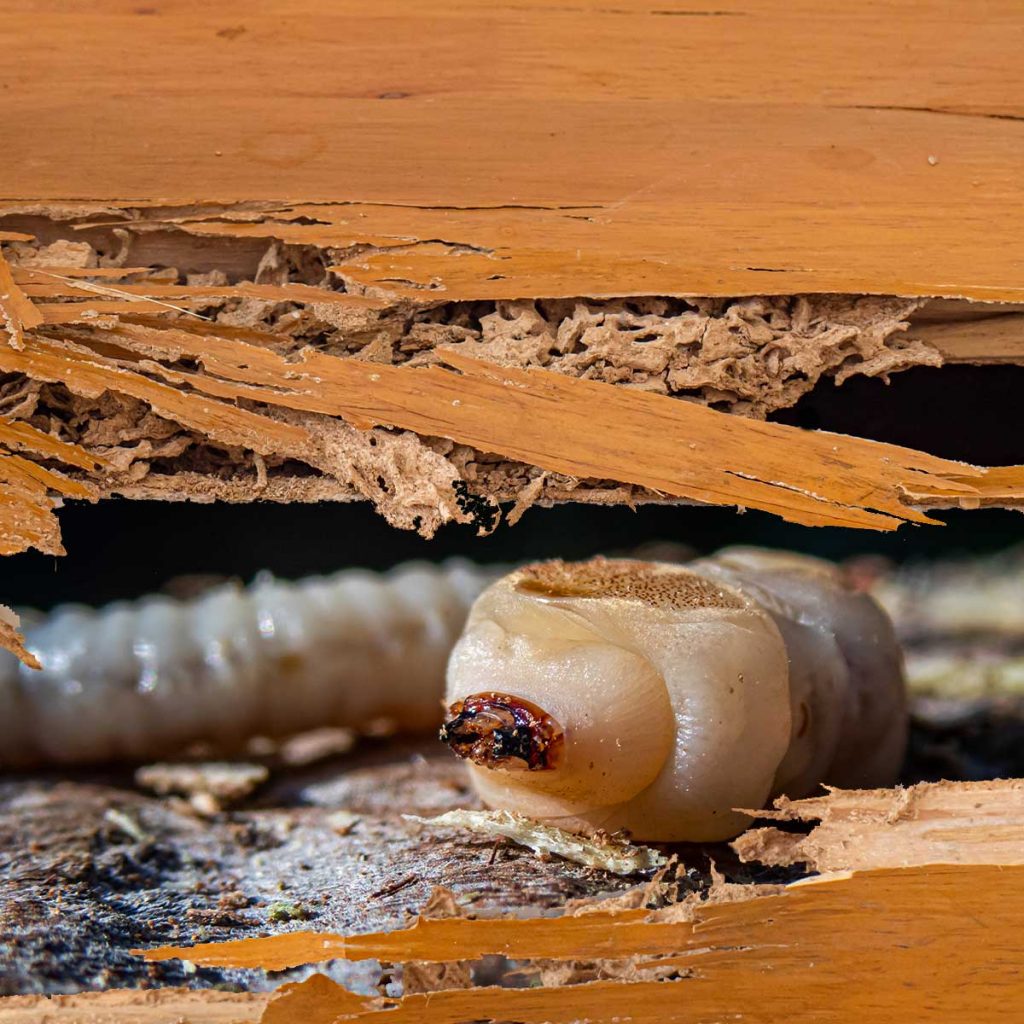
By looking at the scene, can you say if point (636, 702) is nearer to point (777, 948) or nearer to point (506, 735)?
point (506, 735)

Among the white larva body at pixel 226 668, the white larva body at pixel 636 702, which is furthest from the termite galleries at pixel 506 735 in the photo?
the white larva body at pixel 226 668

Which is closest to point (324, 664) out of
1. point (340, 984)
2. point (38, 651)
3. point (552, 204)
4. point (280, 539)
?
point (280, 539)

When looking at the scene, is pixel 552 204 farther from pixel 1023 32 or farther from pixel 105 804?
pixel 105 804

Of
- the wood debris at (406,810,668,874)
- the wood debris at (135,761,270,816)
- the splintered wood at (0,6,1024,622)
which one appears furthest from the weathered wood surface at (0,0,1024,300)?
the wood debris at (135,761,270,816)

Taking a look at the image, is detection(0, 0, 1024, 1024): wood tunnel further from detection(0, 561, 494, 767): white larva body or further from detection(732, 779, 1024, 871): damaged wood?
detection(0, 561, 494, 767): white larva body

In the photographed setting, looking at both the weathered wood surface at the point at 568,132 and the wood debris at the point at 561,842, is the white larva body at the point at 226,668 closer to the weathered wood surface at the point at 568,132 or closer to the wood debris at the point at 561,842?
the wood debris at the point at 561,842
